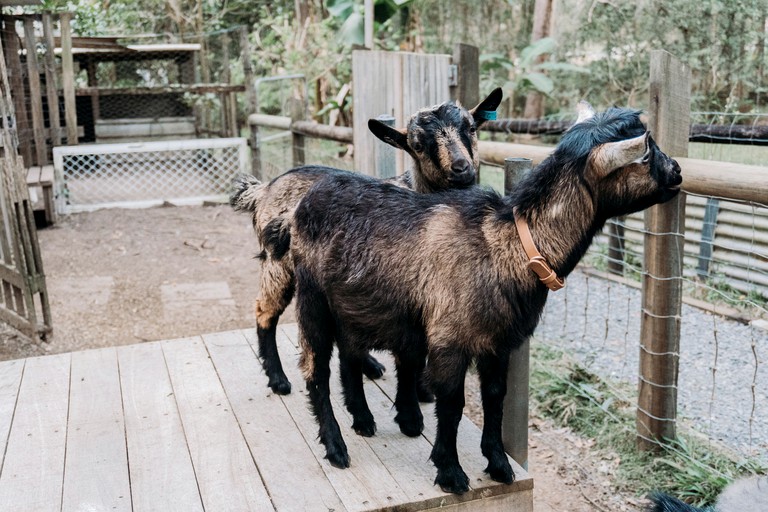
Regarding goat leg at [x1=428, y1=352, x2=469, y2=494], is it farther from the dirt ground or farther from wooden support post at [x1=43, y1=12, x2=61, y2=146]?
wooden support post at [x1=43, y1=12, x2=61, y2=146]

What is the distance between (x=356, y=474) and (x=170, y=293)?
13.9 feet

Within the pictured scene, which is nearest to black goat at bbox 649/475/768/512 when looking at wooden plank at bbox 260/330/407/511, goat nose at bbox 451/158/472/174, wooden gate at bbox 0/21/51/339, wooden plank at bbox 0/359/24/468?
wooden plank at bbox 260/330/407/511

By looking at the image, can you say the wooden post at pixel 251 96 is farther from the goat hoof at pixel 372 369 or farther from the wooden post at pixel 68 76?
the goat hoof at pixel 372 369

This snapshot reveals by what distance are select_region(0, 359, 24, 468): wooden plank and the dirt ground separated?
3.83 ft

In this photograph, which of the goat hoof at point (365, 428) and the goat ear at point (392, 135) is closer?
the goat hoof at point (365, 428)

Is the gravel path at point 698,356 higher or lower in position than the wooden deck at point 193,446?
lower

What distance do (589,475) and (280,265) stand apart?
1887mm

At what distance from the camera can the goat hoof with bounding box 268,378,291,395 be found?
3617mm

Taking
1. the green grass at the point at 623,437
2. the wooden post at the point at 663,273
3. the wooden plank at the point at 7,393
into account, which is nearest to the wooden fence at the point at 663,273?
the wooden post at the point at 663,273

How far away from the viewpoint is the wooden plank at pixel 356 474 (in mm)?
2691

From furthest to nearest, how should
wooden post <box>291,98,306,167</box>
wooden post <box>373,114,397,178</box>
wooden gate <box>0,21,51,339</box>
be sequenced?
wooden post <box>291,98,306,167</box> → wooden gate <box>0,21,51,339</box> → wooden post <box>373,114,397,178</box>

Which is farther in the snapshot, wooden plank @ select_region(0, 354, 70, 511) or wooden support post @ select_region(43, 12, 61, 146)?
wooden support post @ select_region(43, 12, 61, 146)

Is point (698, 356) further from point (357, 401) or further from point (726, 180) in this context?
point (357, 401)

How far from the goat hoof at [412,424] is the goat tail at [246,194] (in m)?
1.28
